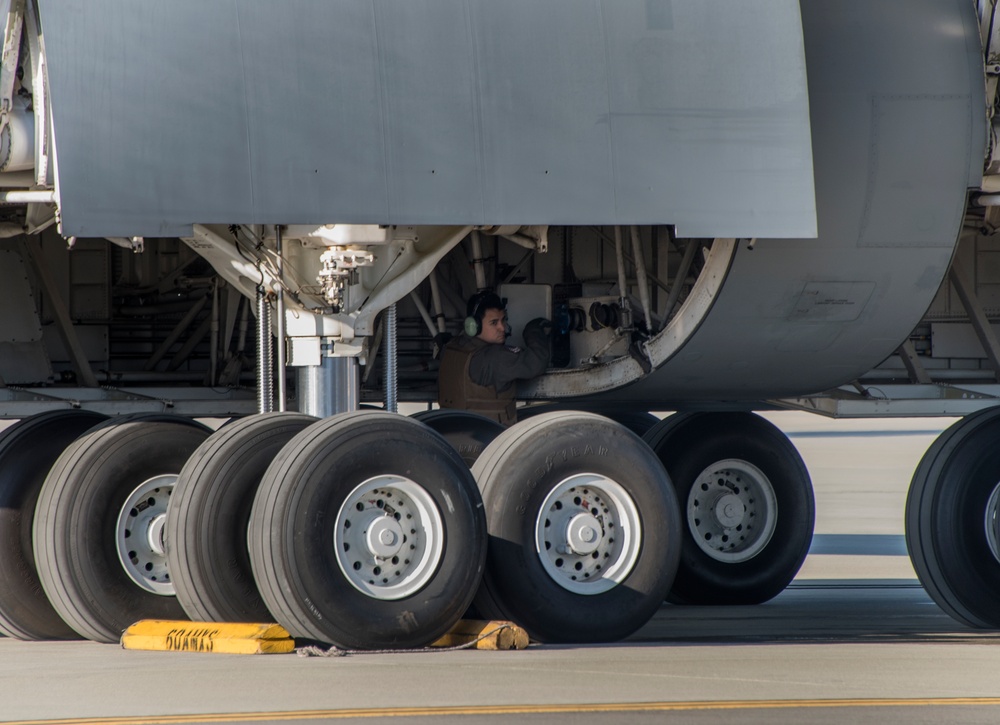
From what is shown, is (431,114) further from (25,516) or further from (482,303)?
(25,516)

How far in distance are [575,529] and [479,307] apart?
2809mm

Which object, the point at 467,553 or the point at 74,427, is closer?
the point at 467,553

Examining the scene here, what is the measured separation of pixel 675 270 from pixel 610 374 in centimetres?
138

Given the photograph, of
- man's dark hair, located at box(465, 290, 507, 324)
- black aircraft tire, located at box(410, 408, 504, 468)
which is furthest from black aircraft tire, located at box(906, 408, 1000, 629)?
man's dark hair, located at box(465, 290, 507, 324)

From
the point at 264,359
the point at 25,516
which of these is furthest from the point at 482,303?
the point at 25,516

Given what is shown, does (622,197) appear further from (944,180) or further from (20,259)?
(20,259)

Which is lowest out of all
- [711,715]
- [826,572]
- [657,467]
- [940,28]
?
[826,572]

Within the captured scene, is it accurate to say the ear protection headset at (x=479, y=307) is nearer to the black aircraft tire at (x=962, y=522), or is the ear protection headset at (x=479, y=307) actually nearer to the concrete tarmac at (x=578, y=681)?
the concrete tarmac at (x=578, y=681)

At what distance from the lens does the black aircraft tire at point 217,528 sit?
777 cm

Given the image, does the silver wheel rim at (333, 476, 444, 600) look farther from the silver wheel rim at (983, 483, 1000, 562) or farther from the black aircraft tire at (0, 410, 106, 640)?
the silver wheel rim at (983, 483, 1000, 562)

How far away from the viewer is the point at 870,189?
364 inches

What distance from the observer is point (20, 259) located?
10.1 m

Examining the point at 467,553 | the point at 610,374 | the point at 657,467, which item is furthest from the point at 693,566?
the point at 467,553

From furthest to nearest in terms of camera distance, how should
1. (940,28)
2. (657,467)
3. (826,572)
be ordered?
1. (826,572)
2. (940,28)
3. (657,467)
